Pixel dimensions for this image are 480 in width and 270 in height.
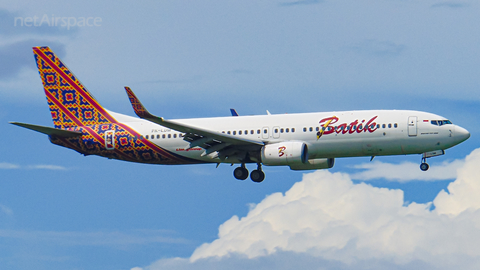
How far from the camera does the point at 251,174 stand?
49.3m

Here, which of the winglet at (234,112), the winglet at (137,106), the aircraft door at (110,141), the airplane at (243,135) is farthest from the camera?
the winglet at (234,112)

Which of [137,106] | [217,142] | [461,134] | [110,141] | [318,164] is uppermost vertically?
[110,141]

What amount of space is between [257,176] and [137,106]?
11.8 meters

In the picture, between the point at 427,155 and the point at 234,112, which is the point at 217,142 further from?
the point at 427,155

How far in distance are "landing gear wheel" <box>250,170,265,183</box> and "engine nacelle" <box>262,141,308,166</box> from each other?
122 inches

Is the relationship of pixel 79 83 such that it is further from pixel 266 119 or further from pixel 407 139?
pixel 407 139

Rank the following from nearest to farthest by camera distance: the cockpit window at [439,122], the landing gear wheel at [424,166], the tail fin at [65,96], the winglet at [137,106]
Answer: the winglet at [137,106] → the cockpit window at [439,122] → the landing gear wheel at [424,166] → the tail fin at [65,96]

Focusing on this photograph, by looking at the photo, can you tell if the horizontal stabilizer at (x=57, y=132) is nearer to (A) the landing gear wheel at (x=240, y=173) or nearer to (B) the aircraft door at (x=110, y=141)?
(B) the aircraft door at (x=110, y=141)

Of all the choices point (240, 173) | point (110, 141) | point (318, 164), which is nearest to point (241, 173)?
point (240, 173)

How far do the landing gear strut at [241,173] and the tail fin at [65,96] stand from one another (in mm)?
10151

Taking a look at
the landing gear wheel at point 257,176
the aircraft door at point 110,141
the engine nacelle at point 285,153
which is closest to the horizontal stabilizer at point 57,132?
the aircraft door at point 110,141

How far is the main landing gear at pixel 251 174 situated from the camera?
49.1 metres

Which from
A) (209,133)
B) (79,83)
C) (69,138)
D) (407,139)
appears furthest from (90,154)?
(407,139)

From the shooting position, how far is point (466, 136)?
46.1 metres
